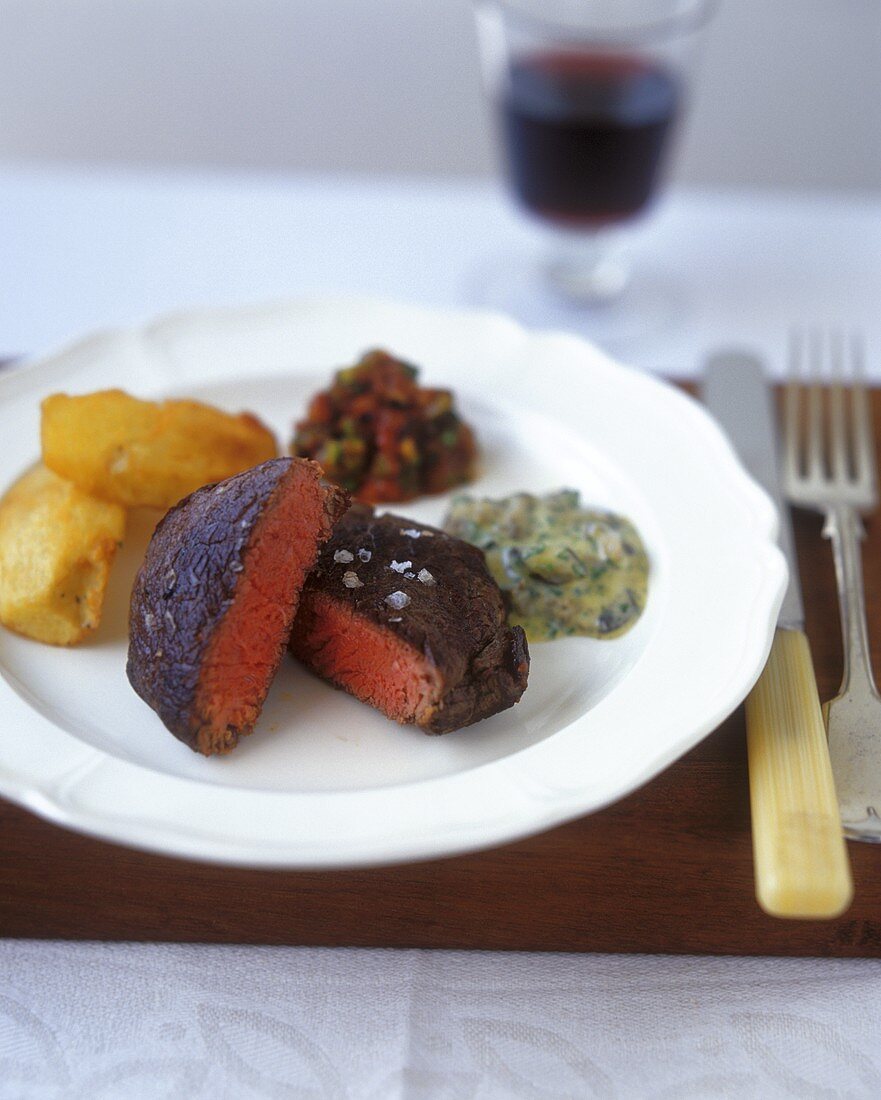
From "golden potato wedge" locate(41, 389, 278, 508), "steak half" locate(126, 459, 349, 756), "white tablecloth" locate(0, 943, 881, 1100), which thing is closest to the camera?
"white tablecloth" locate(0, 943, 881, 1100)

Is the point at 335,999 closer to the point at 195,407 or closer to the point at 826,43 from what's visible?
the point at 195,407

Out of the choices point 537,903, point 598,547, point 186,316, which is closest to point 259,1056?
point 537,903

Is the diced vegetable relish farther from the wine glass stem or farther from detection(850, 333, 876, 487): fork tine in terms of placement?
the wine glass stem

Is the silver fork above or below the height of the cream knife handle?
below

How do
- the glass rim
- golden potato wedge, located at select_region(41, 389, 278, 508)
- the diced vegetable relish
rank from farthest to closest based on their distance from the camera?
1. the glass rim
2. the diced vegetable relish
3. golden potato wedge, located at select_region(41, 389, 278, 508)

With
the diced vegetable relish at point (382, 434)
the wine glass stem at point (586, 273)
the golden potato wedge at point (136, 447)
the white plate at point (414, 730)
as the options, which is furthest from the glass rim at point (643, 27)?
the golden potato wedge at point (136, 447)

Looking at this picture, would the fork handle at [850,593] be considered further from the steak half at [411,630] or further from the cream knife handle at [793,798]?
the steak half at [411,630]

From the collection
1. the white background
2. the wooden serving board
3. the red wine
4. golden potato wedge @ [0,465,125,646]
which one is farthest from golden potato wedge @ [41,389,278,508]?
the white background
